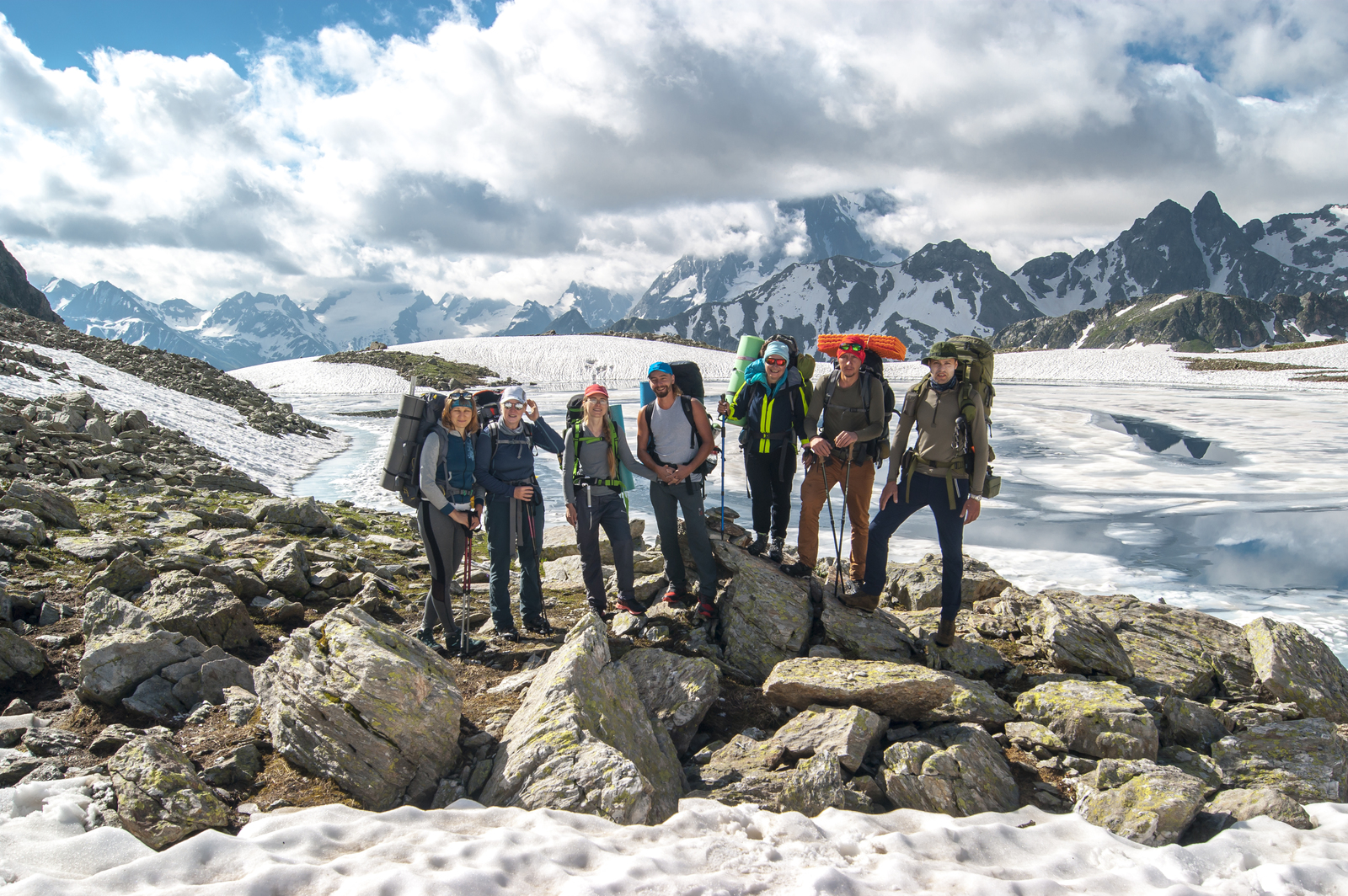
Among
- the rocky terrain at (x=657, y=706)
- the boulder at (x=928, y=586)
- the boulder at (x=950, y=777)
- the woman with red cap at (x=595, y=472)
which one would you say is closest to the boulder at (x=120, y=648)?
the rocky terrain at (x=657, y=706)

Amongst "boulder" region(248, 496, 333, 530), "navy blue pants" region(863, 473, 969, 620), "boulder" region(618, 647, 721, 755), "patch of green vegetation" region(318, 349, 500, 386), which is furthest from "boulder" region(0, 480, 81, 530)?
"patch of green vegetation" region(318, 349, 500, 386)

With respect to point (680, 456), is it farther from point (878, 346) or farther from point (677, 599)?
point (878, 346)

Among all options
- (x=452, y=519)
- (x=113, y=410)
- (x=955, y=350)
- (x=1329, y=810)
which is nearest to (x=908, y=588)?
(x=955, y=350)

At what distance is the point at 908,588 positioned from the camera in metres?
8.91

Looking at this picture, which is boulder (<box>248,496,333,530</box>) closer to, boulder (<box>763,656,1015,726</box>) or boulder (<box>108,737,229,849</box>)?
boulder (<box>108,737,229,849</box>)

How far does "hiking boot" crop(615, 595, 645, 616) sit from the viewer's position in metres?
7.64

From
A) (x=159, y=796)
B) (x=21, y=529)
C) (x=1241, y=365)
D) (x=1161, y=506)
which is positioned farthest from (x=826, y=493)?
(x=1241, y=365)

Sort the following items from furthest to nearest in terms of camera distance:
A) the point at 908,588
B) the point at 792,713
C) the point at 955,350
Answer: the point at 908,588, the point at 955,350, the point at 792,713

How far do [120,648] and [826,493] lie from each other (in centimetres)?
648

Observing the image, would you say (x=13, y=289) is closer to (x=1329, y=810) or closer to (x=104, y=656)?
(x=104, y=656)

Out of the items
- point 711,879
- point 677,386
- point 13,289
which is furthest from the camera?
point 13,289

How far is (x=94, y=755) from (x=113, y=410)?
20922mm

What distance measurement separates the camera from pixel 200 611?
21.2 ft

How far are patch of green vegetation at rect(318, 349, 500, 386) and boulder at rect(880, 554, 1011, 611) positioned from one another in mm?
71682
